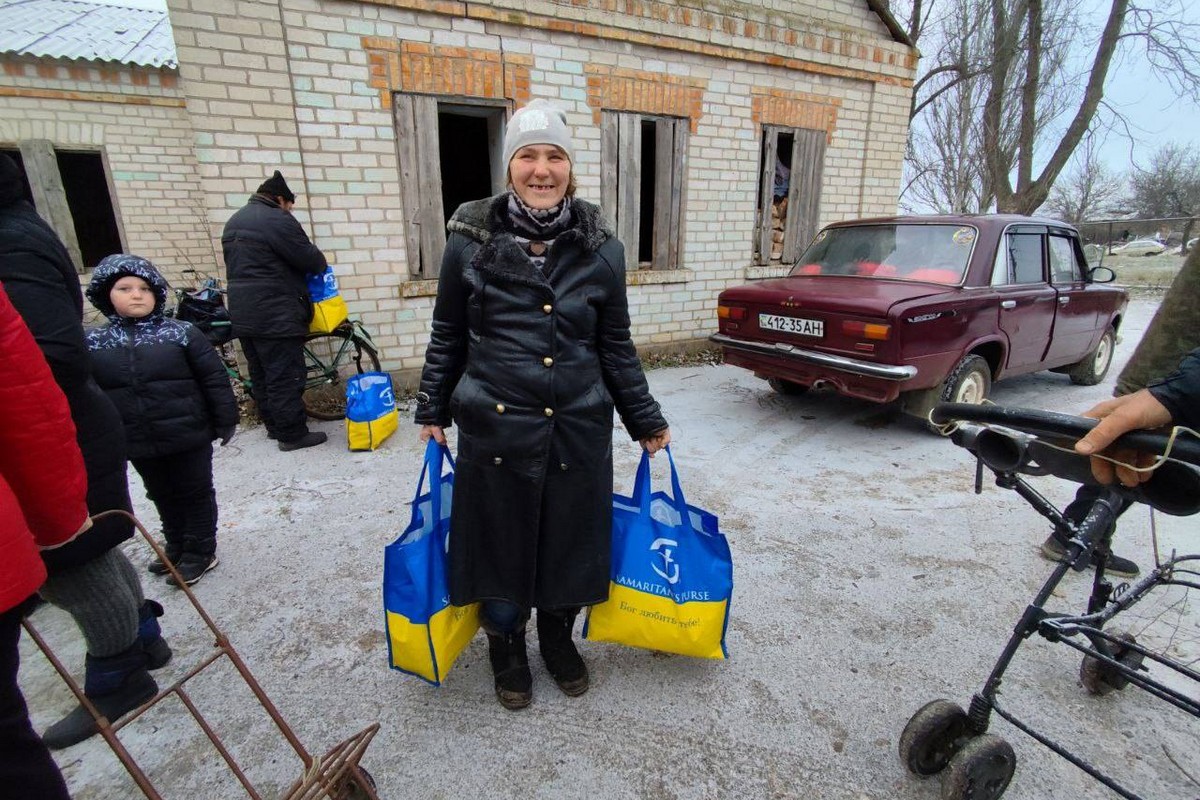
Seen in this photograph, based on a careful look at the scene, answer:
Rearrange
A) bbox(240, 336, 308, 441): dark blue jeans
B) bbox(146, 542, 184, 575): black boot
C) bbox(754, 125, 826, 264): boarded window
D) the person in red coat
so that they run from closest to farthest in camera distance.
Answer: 1. the person in red coat
2. bbox(146, 542, 184, 575): black boot
3. bbox(240, 336, 308, 441): dark blue jeans
4. bbox(754, 125, 826, 264): boarded window

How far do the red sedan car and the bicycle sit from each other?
3.13m

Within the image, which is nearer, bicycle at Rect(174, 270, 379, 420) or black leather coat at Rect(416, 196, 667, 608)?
black leather coat at Rect(416, 196, 667, 608)

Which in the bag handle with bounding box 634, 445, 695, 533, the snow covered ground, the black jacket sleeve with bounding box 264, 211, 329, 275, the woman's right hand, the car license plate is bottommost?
the snow covered ground

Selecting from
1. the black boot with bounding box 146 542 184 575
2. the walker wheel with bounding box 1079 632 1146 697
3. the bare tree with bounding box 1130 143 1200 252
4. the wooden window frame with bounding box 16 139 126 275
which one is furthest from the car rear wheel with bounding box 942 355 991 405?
the bare tree with bounding box 1130 143 1200 252

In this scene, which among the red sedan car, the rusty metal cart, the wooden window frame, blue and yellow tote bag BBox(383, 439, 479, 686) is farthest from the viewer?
the wooden window frame

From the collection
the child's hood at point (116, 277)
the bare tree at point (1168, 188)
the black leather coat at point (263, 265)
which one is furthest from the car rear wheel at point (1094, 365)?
the bare tree at point (1168, 188)

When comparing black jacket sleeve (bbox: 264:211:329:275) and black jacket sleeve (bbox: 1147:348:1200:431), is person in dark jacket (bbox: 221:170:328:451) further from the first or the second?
black jacket sleeve (bbox: 1147:348:1200:431)

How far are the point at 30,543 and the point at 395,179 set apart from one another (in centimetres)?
474

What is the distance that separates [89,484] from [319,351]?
3.49 meters

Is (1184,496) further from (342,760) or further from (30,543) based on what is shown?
(30,543)

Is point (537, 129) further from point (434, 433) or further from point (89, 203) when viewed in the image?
point (89, 203)

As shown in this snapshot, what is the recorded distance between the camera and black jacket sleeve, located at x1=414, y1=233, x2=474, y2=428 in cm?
188

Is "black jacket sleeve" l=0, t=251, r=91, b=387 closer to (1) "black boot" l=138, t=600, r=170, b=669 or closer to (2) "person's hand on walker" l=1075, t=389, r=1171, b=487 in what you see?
(1) "black boot" l=138, t=600, r=170, b=669

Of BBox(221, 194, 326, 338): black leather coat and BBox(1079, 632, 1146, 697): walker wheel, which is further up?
BBox(221, 194, 326, 338): black leather coat
